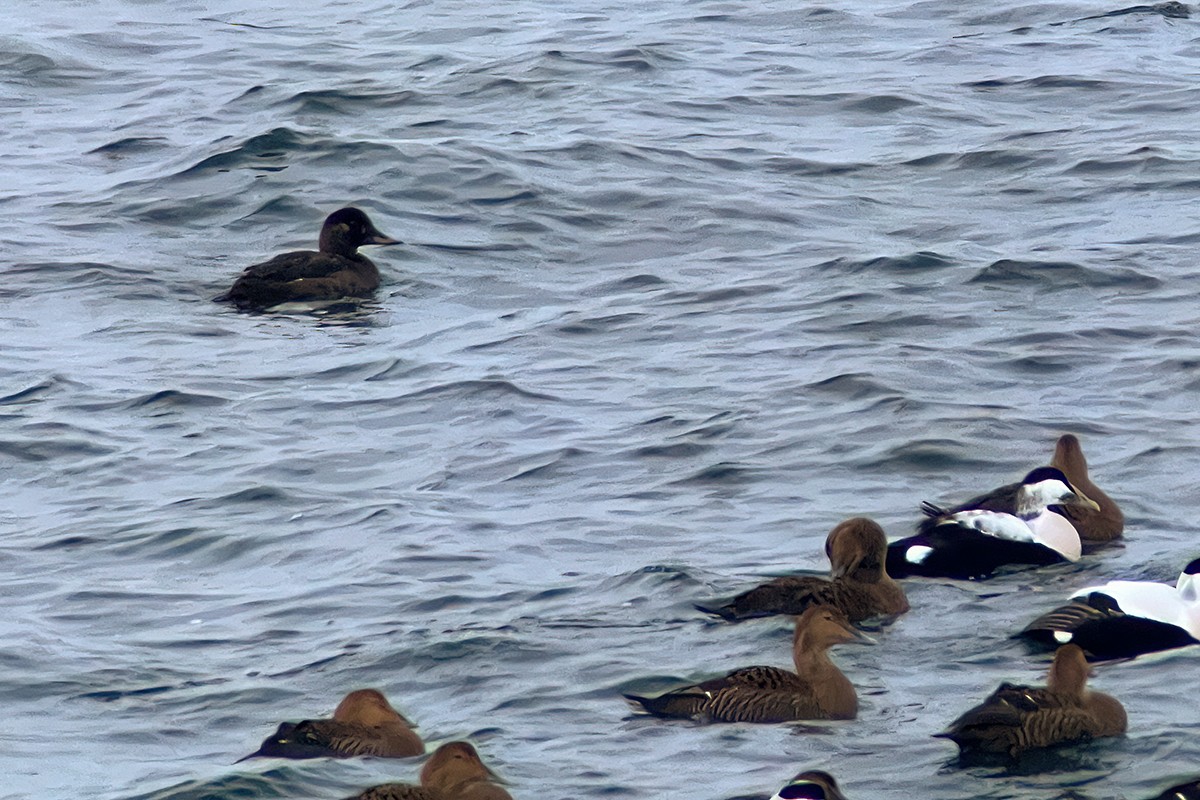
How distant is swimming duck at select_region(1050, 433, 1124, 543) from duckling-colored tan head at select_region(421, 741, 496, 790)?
3.82 m

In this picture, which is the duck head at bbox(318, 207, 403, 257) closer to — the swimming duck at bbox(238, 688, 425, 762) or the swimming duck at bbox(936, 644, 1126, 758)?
the swimming duck at bbox(238, 688, 425, 762)

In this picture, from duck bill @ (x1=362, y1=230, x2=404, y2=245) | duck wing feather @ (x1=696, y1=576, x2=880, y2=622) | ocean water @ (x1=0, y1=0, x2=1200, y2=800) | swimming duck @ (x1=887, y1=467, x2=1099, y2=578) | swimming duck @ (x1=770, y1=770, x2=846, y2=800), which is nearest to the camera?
swimming duck @ (x1=770, y1=770, x2=846, y2=800)

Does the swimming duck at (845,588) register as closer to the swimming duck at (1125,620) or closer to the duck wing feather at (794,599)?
the duck wing feather at (794,599)

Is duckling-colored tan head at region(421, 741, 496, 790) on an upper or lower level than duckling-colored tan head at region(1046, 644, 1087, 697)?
upper

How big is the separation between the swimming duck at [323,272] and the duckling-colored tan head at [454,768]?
25.4ft

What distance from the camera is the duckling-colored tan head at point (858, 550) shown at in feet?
33.5

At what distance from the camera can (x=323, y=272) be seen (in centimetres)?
1588

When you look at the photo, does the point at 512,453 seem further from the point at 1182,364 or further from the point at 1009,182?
the point at 1009,182

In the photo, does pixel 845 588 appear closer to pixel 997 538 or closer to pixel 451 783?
pixel 997 538

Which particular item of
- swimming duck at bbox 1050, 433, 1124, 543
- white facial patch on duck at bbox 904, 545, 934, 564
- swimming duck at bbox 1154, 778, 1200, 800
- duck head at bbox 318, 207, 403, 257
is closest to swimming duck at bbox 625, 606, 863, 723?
white facial patch on duck at bbox 904, 545, 934, 564

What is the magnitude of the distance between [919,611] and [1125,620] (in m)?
1.12

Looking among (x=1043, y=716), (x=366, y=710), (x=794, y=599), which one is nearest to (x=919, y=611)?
(x=794, y=599)

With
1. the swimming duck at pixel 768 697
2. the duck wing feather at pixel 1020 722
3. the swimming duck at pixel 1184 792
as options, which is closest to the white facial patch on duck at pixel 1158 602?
the duck wing feather at pixel 1020 722

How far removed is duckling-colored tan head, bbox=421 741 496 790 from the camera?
26.1ft
